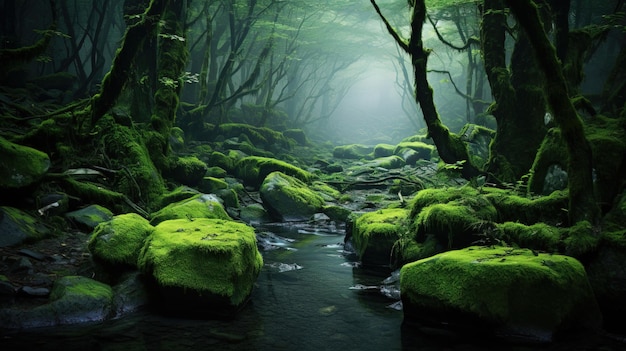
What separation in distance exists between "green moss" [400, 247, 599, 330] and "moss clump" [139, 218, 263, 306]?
83.1 inches

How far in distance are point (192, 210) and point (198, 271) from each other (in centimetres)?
273

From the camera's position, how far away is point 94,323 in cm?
432

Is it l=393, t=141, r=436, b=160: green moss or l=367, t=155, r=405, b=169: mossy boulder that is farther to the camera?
l=393, t=141, r=436, b=160: green moss

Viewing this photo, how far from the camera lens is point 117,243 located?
527 cm

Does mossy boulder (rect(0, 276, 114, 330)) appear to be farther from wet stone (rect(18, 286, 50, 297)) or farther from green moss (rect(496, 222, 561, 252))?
green moss (rect(496, 222, 561, 252))

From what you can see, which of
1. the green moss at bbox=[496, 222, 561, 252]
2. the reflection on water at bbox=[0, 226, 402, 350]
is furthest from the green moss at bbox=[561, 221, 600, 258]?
the reflection on water at bbox=[0, 226, 402, 350]

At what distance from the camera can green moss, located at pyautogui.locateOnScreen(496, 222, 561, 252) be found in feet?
17.2

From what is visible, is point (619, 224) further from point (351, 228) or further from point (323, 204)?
point (323, 204)

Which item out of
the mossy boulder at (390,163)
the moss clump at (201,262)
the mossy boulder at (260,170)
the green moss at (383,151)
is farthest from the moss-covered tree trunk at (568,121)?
the green moss at (383,151)

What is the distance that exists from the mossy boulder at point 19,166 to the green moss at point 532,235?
6.66 metres

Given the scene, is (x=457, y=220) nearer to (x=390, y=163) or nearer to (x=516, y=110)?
(x=516, y=110)

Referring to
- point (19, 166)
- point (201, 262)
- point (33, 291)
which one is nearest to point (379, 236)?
point (201, 262)

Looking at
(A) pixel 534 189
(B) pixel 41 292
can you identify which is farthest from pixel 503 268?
(B) pixel 41 292

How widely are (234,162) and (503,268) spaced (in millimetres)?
13709
